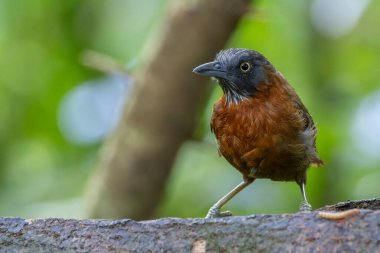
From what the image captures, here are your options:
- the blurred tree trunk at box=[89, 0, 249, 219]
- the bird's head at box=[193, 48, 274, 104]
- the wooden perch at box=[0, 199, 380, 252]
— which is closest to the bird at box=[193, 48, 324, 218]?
the bird's head at box=[193, 48, 274, 104]

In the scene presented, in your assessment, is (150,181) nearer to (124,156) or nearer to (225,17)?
(124,156)

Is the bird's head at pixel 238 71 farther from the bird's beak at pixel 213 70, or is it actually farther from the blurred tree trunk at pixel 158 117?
the blurred tree trunk at pixel 158 117

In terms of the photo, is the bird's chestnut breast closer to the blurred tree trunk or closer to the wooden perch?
the wooden perch

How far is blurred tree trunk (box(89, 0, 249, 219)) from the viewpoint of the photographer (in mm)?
5961

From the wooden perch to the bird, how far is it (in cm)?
76

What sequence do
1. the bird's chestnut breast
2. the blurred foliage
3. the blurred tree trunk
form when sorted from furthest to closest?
the blurred foliage
the blurred tree trunk
the bird's chestnut breast

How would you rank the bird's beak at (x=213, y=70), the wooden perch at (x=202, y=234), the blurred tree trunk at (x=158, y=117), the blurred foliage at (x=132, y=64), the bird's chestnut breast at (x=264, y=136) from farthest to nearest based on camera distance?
the blurred foliage at (x=132, y=64)
the blurred tree trunk at (x=158, y=117)
the bird's beak at (x=213, y=70)
the bird's chestnut breast at (x=264, y=136)
the wooden perch at (x=202, y=234)

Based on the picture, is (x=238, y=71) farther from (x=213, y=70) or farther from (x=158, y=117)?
(x=158, y=117)

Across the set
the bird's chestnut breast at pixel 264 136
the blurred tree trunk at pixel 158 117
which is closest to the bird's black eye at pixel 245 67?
the bird's chestnut breast at pixel 264 136

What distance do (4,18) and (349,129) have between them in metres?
2.89

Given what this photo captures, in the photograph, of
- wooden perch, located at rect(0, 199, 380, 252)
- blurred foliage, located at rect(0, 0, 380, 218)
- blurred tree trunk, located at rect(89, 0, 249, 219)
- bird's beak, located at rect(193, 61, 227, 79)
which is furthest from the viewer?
blurred foliage, located at rect(0, 0, 380, 218)

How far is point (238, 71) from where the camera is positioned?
432cm

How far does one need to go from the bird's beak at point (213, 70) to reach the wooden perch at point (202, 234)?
1.17m

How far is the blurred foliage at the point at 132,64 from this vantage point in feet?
20.1
